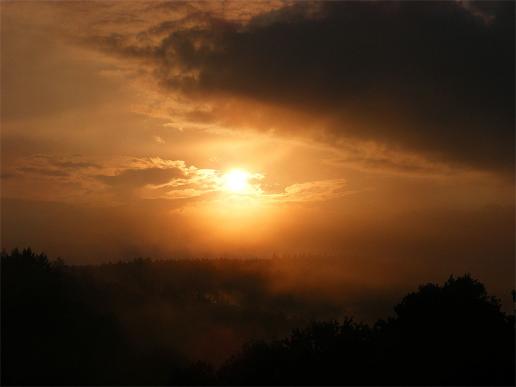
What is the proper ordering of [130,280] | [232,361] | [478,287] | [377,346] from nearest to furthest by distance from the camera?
[377,346], [232,361], [478,287], [130,280]

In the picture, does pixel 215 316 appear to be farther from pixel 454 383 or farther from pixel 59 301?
pixel 454 383

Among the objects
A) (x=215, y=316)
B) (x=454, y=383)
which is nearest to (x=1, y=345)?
(x=454, y=383)

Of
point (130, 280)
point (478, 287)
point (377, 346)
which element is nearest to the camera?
point (377, 346)

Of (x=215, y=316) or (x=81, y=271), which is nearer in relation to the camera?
(x=81, y=271)

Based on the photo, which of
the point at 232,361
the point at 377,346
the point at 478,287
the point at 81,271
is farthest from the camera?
the point at 81,271

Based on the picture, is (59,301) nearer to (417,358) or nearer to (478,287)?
(417,358)

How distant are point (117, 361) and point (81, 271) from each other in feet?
178

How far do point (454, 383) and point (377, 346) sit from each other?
7.82 m

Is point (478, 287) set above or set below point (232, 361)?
above

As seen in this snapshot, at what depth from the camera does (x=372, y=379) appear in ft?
139

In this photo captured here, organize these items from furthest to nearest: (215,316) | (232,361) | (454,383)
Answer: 1. (215,316)
2. (232,361)
3. (454,383)

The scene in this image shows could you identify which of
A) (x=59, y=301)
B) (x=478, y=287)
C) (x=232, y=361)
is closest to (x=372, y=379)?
(x=232, y=361)

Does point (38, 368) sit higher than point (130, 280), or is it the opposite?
point (130, 280)

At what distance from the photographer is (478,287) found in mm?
57406
